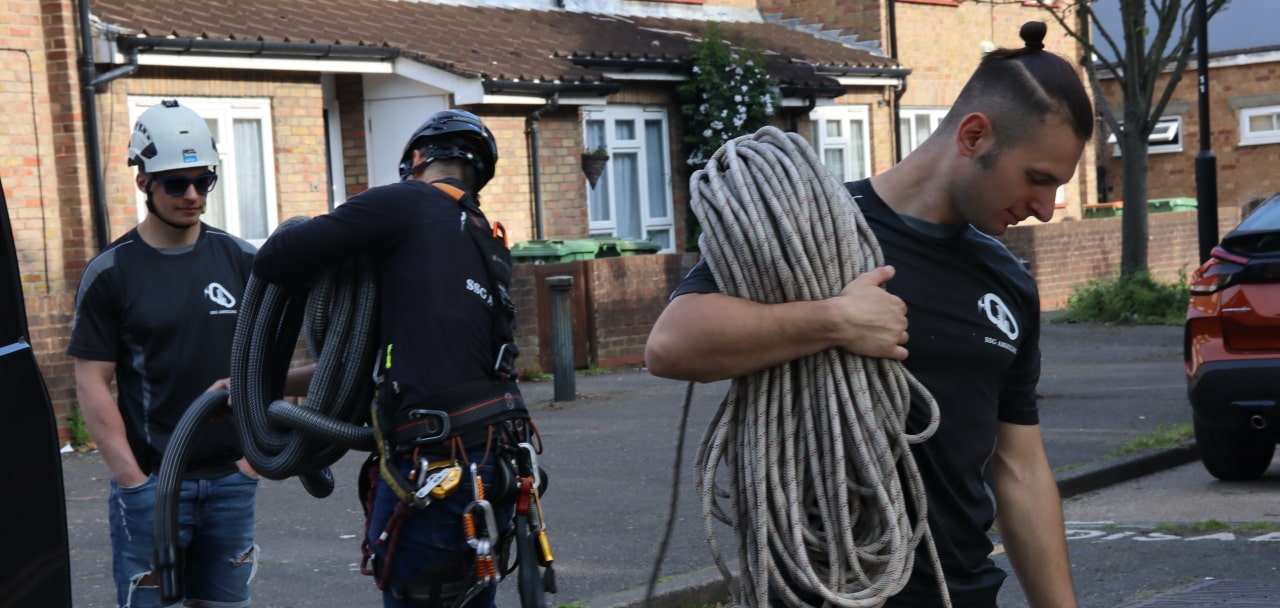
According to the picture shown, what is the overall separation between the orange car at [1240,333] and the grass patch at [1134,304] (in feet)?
37.3

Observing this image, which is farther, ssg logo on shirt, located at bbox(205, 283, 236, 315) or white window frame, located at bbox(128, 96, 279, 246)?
white window frame, located at bbox(128, 96, 279, 246)

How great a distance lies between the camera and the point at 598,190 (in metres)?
20.9

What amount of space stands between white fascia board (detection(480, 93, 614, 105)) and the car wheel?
9852 millimetres

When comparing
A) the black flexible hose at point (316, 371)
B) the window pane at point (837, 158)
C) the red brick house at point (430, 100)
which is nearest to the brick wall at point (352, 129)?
the red brick house at point (430, 100)

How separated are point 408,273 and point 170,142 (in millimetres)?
1120

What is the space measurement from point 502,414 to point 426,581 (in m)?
0.48

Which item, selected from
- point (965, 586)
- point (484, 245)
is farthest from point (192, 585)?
point (965, 586)

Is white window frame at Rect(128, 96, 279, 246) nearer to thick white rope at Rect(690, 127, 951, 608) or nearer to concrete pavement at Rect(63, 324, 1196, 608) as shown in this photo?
concrete pavement at Rect(63, 324, 1196, 608)

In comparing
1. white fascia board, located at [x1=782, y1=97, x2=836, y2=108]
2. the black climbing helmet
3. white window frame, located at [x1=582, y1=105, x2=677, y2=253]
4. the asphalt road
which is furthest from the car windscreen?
white fascia board, located at [x1=782, y1=97, x2=836, y2=108]

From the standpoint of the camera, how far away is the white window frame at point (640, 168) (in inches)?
818

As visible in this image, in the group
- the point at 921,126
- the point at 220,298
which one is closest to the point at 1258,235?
the point at 220,298

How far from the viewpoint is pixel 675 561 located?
757 centimetres

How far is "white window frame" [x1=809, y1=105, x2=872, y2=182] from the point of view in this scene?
24344mm

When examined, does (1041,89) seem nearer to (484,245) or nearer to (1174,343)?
(484,245)
